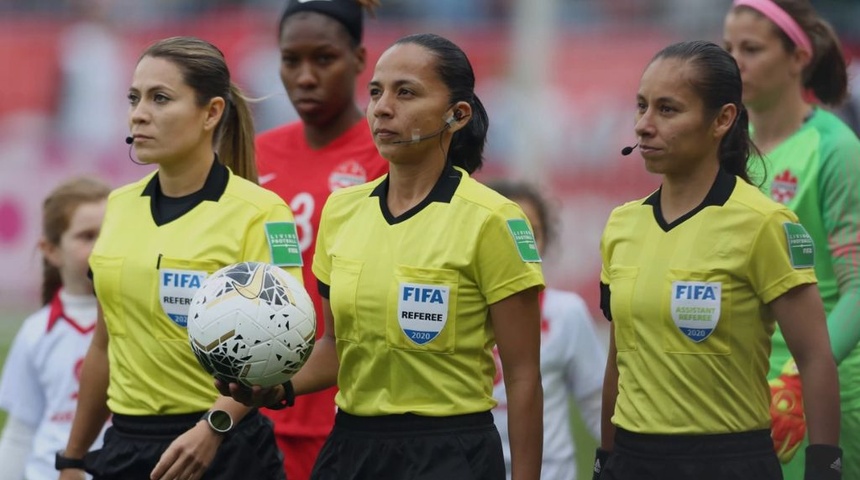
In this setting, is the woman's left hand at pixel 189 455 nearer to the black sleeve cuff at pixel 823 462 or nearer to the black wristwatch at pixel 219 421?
the black wristwatch at pixel 219 421

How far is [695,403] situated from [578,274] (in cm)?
1244

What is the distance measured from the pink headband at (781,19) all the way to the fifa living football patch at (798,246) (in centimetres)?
158

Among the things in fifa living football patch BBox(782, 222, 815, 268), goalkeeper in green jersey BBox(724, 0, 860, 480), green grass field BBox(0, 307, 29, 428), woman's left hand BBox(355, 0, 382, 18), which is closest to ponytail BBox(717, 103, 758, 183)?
fifa living football patch BBox(782, 222, 815, 268)

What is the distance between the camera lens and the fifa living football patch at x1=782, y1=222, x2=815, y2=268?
465 cm

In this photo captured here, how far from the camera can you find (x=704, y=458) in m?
4.67

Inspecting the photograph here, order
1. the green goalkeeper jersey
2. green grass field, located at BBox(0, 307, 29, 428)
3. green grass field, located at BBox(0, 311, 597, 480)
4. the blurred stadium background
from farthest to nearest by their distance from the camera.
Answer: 1. green grass field, located at BBox(0, 307, 29, 428)
2. the blurred stadium background
3. green grass field, located at BBox(0, 311, 597, 480)
4. the green goalkeeper jersey

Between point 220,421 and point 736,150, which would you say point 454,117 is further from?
point 220,421

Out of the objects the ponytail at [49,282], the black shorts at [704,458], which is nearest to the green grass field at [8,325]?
the ponytail at [49,282]

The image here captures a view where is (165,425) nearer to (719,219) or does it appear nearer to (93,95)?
(719,219)

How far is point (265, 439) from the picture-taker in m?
5.27

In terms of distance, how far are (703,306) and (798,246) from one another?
328mm

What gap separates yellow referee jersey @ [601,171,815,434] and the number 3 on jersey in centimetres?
178

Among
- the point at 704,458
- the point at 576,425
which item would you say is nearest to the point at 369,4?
the point at 704,458

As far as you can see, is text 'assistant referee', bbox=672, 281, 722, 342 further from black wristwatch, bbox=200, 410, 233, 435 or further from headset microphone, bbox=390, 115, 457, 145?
black wristwatch, bbox=200, 410, 233, 435
